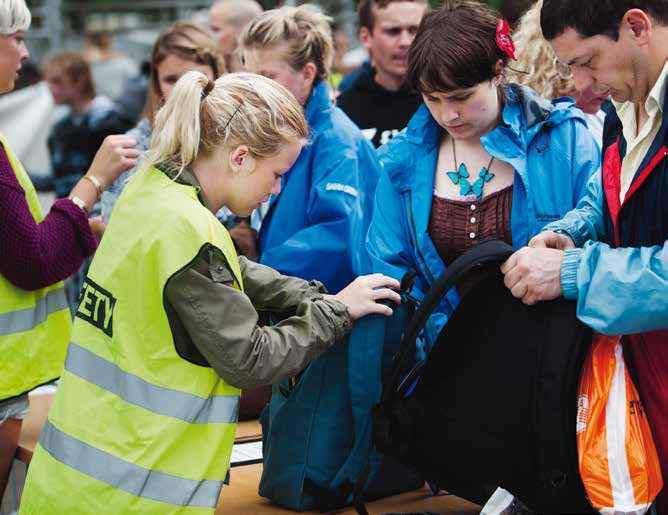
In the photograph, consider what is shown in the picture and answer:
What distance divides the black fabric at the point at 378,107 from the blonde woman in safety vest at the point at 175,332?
7.81 ft

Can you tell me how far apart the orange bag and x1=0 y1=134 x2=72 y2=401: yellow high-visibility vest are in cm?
177

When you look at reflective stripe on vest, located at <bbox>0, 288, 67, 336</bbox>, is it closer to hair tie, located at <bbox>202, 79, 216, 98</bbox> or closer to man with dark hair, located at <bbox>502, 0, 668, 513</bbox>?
hair tie, located at <bbox>202, 79, 216, 98</bbox>

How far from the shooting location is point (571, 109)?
2830 millimetres

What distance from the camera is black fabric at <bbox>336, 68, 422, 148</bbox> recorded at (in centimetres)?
480

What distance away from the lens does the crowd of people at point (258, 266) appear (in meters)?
2.16

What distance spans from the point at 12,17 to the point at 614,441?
2192 millimetres

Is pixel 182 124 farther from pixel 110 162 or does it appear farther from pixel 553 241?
pixel 110 162

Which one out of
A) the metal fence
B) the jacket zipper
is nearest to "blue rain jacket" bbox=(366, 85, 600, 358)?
Result: the jacket zipper

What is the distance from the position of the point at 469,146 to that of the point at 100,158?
4.26ft

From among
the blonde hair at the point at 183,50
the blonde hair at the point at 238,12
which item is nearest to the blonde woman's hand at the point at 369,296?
the blonde hair at the point at 183,50

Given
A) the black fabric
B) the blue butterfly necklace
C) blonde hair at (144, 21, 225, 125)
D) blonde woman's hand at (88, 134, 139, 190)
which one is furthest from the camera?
the black fabric

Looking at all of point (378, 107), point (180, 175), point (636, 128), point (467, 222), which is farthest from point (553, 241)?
point (378, 107)

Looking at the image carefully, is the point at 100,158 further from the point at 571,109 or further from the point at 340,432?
the point at 571,109

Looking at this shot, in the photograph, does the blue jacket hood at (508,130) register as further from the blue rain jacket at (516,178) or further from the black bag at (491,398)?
the black bag at (491,398)
